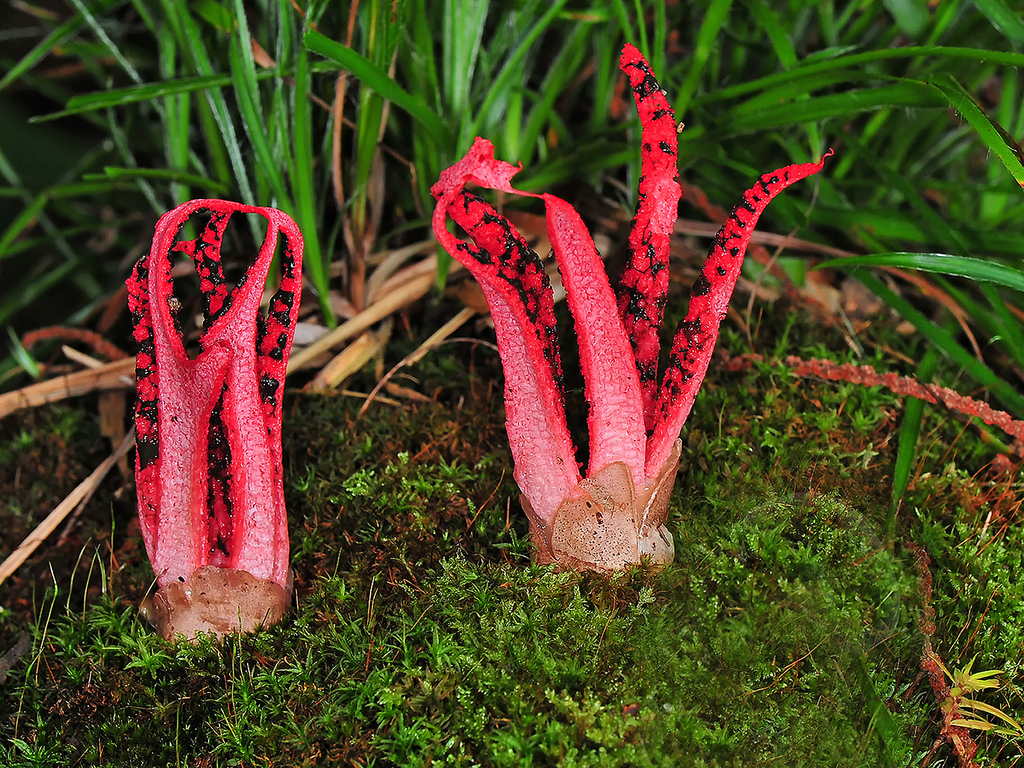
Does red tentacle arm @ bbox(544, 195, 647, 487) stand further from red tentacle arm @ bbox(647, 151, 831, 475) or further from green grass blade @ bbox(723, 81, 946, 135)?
green grass blade @ bbox(723, 81, 946, 135)

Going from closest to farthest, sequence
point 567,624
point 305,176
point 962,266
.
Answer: point 567,624 < point 962,266 < point 305,176

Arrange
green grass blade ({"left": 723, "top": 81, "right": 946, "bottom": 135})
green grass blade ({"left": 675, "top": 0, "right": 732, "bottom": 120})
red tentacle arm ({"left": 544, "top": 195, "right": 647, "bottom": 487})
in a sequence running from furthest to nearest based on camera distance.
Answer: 1. green grass blade ({"left": 675, "top": 0, "right": 732, "bottom": 120})
2. green grass blade ({"left": 723, "top": 81, "right": 946, "bottom": 135})
3. red tentacle arm ({"left": 544, "top": 195, "right": 647, "bottom": 487})

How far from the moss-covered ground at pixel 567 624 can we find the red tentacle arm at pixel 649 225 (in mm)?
301

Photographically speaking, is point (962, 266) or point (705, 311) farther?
point (962, 266)

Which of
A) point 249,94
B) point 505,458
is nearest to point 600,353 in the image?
point 505,458

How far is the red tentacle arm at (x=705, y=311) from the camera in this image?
1.28 m

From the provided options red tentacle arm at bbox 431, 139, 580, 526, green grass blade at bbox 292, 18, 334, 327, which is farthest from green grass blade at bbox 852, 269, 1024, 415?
green grass blade at bbox 292, 18, 334, 327

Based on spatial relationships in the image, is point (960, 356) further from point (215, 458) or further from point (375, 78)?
point (215, 458)

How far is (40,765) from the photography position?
4.34 ft

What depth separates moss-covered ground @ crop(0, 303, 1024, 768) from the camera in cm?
122

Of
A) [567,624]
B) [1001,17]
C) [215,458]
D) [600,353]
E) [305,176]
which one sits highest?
[1001,17]

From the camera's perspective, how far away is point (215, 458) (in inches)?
56.2

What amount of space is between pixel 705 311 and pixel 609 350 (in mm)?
187

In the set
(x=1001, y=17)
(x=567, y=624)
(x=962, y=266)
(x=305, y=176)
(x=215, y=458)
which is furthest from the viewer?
(x=305, y=176)
